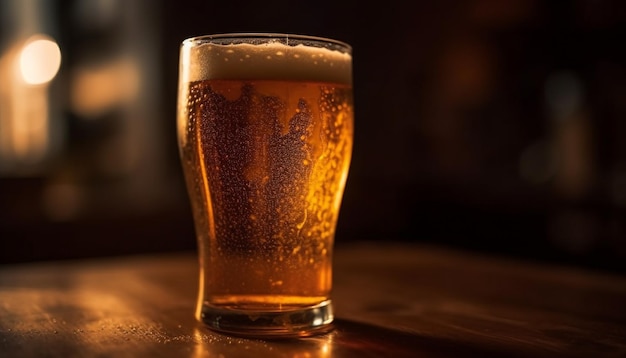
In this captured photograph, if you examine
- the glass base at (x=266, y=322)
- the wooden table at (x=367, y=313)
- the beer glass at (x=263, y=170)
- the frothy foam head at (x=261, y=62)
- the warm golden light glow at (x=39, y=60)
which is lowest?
the wooden table at (x=367, y=313)

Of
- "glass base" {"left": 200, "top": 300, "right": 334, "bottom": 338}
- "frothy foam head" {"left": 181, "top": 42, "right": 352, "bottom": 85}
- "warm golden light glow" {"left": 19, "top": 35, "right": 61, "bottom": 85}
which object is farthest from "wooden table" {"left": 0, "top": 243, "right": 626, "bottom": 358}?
"warm golden light glow" {"left": 19, "top": 35, "right": 61, "bottom": 85}

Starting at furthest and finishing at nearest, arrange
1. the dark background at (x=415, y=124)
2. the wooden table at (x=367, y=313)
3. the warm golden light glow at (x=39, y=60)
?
the warm golden light glow at (x=39, y=60)
the dark background at (x=415, y=124)
the wooden table at (x=367, y=313)

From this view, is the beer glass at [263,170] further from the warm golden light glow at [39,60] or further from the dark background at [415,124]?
the warm golden light glow at [39,60]

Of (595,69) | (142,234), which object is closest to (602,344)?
(142,234)

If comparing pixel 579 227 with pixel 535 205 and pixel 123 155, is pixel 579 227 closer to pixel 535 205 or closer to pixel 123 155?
pixel 535 205

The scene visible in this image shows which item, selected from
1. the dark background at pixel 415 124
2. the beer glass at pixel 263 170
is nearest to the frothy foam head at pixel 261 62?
the beer glass at pixel 263 170

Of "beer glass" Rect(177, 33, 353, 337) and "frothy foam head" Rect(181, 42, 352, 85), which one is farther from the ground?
"frothy foam head" Rect(181, 42, 352, 85)

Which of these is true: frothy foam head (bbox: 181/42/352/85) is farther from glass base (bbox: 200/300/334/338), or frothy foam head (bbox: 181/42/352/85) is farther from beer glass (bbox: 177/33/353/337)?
glass base (bbox: 200/300/334/338)
